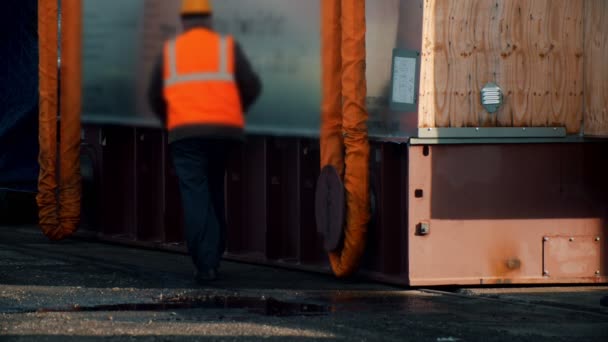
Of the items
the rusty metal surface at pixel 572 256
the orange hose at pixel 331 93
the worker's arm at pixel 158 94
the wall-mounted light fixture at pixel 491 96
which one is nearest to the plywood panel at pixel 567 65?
the wall-mounted light fixture at pixel 491 96

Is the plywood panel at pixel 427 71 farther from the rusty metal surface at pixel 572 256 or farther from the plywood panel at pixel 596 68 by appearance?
the rusty metal surface at pixel 572 256

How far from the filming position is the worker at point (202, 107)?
1094 centimetres

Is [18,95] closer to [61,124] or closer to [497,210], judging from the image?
[61,124]

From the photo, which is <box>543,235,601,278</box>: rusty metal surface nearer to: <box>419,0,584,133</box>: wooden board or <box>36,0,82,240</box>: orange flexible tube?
<box>419,0,584,133</box>: wooden board

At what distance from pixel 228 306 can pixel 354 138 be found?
70.2 inches

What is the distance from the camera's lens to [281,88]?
1167 cm

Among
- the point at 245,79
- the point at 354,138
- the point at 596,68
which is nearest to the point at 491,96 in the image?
the point at 596,68

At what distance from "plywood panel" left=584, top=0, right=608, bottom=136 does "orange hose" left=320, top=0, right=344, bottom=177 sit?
5.71 feet

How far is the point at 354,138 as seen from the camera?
10859 millimetres

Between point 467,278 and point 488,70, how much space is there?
4.78 ft

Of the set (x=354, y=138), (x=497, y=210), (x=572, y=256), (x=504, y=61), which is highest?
(x=504, y=61)

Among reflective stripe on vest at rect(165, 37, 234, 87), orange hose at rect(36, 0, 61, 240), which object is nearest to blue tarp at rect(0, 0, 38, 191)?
orange hose at rect(36, 0, 61, 240)

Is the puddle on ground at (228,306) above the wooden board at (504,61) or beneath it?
beneath

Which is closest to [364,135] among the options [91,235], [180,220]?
[180,220]
